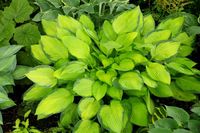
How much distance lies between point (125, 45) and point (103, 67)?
0.67ft

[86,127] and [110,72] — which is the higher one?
[110,72]

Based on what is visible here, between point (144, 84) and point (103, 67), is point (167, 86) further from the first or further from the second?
point (103, 67)

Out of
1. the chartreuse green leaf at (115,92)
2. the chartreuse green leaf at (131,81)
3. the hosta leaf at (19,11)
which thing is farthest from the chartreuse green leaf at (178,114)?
the hosta leaf at (19,11)

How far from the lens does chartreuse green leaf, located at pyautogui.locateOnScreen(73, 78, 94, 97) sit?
8.01 ft

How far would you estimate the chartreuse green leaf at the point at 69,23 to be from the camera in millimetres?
2699

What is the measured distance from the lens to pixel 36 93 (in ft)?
8.68

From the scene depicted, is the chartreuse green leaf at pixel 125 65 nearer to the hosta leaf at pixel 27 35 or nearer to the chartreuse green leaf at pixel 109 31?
the chartreuse green leaf at pixel 109 31

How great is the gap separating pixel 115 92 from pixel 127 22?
1.56 ft

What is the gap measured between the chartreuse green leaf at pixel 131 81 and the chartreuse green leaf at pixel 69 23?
0.49 metres

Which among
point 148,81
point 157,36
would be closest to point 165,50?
point 157,36

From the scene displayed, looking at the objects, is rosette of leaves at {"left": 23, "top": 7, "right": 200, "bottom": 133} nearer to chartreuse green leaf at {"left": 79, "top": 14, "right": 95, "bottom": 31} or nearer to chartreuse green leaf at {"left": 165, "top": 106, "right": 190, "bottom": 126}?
chartreuse green leaf at {"left": 79, "top": 14, "right": 95, "bottom": 31}

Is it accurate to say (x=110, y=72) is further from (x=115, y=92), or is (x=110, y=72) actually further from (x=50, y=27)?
(x=50, y=27)

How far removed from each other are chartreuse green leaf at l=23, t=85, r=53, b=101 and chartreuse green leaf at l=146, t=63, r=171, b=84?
67 cm

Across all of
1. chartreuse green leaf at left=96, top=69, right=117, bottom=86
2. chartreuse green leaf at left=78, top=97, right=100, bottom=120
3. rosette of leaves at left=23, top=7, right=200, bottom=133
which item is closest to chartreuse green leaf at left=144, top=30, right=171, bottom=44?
rosette of leaves at left=23, top=7, right=200, bottom=133
